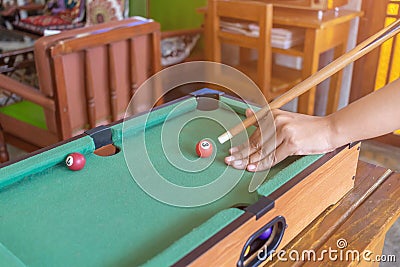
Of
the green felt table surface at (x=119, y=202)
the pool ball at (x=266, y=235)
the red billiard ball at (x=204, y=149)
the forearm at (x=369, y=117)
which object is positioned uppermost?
the forearm at (x=369, y=117)

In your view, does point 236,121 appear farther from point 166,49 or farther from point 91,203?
point 166,49

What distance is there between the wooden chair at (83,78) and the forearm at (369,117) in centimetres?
147

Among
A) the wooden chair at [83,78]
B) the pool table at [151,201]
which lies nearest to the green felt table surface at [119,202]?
the pool table at [151,201]

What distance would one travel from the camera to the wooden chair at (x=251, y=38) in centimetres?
279

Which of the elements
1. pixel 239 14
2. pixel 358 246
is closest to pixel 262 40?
pixel 239 14

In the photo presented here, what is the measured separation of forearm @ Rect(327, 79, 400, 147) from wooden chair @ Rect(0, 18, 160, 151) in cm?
147

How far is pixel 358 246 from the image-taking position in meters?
1.27

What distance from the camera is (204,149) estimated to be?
4.71 ft

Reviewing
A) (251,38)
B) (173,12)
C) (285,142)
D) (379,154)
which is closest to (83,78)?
(251,38)

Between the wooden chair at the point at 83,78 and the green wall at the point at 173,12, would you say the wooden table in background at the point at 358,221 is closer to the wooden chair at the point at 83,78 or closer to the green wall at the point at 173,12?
the wooden chair at the point at 83,78

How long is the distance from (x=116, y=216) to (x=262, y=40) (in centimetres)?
194

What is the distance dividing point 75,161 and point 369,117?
2.75 ft

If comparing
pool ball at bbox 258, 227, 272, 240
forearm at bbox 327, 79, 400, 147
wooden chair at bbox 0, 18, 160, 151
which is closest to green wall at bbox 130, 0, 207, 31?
wooden chair at bbox 0, 18, 160, 151

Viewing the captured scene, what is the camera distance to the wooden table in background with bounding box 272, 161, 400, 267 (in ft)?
4.16
